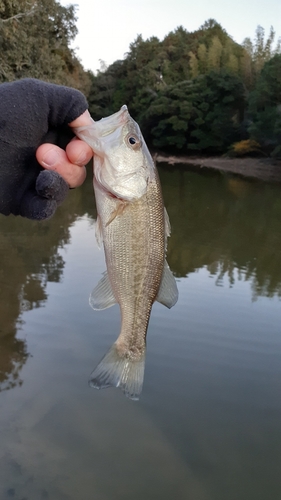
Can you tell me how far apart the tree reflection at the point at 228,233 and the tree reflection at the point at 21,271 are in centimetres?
251

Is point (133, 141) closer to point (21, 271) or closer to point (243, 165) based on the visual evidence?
point (21, 271)

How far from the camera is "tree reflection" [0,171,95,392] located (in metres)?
5.94

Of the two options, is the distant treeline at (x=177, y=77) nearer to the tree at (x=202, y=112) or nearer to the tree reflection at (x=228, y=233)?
the tree at (x=202, y=112)

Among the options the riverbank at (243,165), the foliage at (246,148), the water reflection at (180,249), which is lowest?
the riverbank at (243,165)

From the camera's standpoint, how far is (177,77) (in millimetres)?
54375

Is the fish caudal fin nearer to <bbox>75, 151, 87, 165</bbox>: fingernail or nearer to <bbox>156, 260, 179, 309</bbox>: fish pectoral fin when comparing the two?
<bbox>156, 260, 179, 309</bbox>: fish pectoral fin

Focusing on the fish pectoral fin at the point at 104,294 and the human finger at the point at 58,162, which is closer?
the human finger at the point at 58,162

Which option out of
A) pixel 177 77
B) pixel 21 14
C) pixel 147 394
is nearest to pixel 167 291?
pixel 147 394

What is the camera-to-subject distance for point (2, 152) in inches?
84.1

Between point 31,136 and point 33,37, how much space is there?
969 inches

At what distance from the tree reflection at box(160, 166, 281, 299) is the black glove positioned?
6.65 meters

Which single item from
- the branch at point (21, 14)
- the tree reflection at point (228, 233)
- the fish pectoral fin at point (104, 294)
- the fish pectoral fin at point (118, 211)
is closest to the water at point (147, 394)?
the tree reflection at point (228, 233)

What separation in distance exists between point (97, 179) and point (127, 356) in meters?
0.97

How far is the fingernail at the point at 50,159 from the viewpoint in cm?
212
